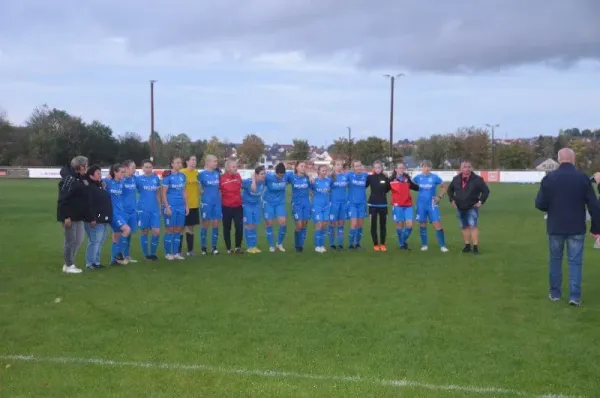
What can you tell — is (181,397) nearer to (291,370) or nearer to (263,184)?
(291,370)

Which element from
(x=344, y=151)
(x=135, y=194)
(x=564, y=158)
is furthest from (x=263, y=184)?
(x=344, y=151)

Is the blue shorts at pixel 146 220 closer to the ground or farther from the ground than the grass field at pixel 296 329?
farther from the ground

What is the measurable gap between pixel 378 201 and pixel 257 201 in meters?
2.69

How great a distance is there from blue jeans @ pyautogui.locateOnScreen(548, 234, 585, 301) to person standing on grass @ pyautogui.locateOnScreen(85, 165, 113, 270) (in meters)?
7.33

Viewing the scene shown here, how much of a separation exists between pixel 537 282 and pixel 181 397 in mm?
6713

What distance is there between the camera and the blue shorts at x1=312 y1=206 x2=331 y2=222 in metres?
13.0

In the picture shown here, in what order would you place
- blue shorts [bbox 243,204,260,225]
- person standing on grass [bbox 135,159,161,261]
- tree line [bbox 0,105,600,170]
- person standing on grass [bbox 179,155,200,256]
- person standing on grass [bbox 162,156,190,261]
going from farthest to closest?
tree line [bbox 0,105,600,170] < blue shorts [bbox 243,204,260,225] < person standing on grass [bbox 179,155,200,256] < person standing on grass [bbox 162,156,190,261] < person standing on grass [bbox 135,159,161,261]

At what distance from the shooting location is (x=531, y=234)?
1628 centimetres

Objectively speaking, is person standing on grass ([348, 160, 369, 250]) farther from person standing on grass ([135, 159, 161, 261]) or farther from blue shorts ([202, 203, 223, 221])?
Result: person standing on grass ([135, 159, 161, 261])

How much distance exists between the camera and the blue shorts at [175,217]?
467 inches

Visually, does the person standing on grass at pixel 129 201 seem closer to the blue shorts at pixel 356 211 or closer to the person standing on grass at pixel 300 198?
the person standing on grass at pixel 300 198

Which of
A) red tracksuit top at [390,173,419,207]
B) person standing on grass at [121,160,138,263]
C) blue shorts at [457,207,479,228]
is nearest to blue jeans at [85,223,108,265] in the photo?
person standing on grass at [121,160,138,263]

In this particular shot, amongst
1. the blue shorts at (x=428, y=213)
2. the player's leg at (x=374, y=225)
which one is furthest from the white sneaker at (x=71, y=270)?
the blue shorts at (x=428, y=213)

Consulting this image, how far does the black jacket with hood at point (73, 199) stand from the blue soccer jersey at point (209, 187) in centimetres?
251
